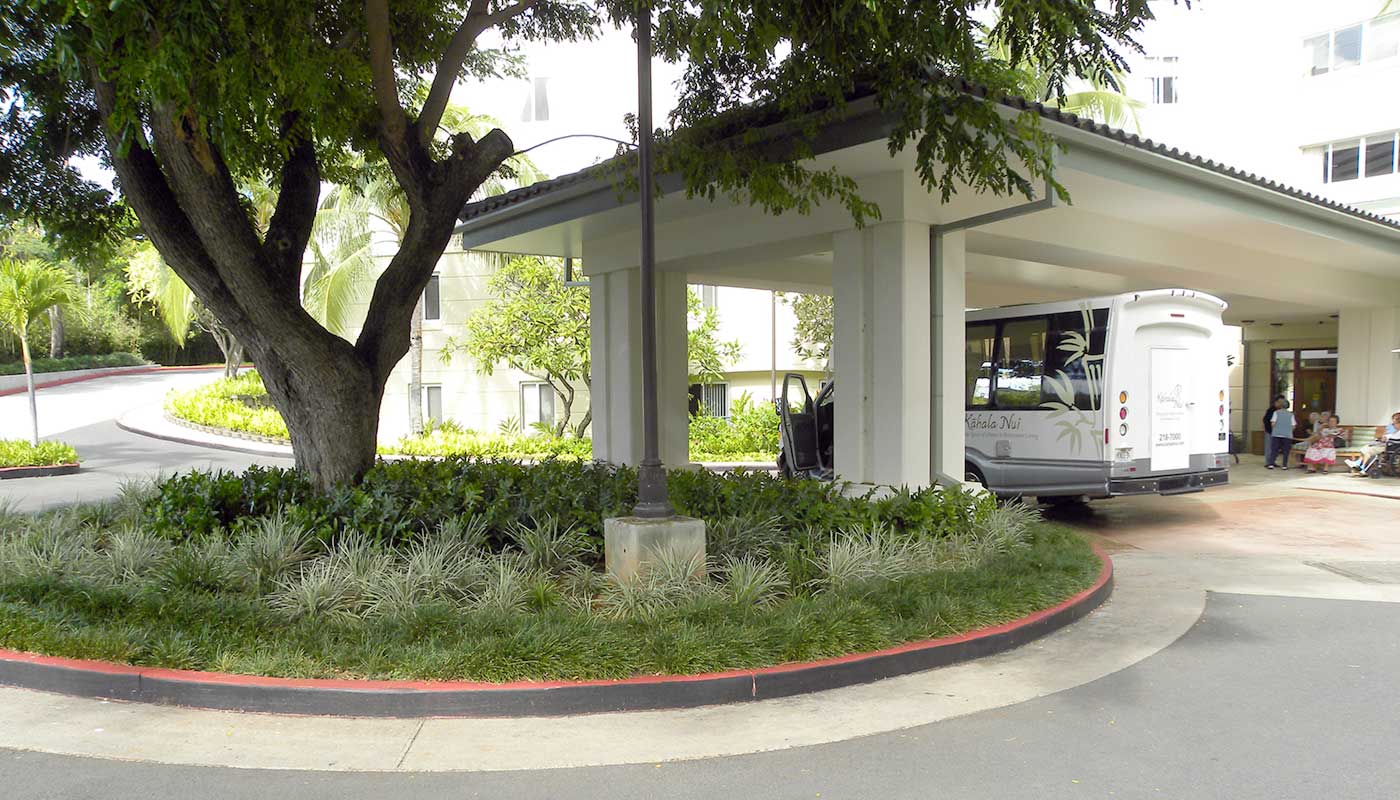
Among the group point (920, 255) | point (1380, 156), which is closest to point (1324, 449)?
point (1380, 156)

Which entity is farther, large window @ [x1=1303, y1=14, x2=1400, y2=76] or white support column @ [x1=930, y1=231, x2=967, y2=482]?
large window @ [x1=1303, y1=14, x2=1400, y2=76]

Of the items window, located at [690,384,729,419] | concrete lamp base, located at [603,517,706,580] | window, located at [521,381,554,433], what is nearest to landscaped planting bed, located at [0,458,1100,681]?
concrete lamp base, located at [603,517,706,580]

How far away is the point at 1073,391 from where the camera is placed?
36.1ft

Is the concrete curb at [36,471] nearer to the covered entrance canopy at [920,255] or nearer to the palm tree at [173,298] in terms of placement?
the palm tree at [173,298]

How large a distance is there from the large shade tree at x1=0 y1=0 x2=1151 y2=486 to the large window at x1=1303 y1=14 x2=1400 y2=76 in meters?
17.9

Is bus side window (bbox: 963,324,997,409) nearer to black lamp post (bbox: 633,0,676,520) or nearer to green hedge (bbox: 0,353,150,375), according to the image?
black lamp post (bbox: 633,0,676,520)

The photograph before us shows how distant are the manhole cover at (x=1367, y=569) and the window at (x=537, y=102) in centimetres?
2375

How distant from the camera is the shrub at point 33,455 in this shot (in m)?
17.5

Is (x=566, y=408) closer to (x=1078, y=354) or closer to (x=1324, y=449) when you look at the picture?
(x=1078, y=354)

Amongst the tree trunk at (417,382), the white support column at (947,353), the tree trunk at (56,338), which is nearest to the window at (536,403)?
the tree trunk at (417,382)

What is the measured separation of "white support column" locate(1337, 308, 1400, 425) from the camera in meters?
17.1

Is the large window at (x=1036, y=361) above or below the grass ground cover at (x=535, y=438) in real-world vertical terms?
above

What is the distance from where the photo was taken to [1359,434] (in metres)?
17.5

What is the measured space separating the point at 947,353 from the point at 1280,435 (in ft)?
40.6
